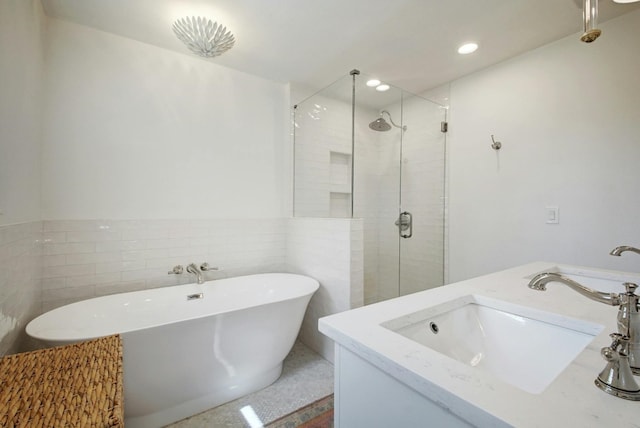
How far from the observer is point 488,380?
0.58 meters

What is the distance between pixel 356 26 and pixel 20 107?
6.88 feet

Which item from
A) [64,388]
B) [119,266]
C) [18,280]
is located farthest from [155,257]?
[64,388]

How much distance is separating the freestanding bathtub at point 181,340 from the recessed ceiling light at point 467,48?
2243 mm

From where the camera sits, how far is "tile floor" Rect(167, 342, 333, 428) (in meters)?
1.66

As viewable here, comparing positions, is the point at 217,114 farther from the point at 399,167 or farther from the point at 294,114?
the point at 399,167

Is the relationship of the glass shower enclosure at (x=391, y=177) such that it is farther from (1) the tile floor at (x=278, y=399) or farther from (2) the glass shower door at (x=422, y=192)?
(1) the tile floor at (x=278, y=399)

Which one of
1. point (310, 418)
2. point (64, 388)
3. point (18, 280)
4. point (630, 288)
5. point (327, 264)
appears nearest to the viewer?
point (630, 288)

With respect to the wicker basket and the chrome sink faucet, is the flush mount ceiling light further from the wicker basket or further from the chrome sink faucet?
the chrome sink faucet

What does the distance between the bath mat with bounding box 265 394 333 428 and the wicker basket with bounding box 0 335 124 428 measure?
3.57 ft

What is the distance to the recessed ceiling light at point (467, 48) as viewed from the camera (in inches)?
85.5

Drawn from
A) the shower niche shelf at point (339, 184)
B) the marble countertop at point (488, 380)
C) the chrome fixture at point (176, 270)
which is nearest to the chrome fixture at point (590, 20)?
the marble countertop at point (488, 380)

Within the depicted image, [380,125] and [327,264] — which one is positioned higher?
[380,125]

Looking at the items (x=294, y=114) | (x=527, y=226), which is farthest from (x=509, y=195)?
(x=294, y=114)

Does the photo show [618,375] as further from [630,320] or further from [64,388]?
[64,388]
